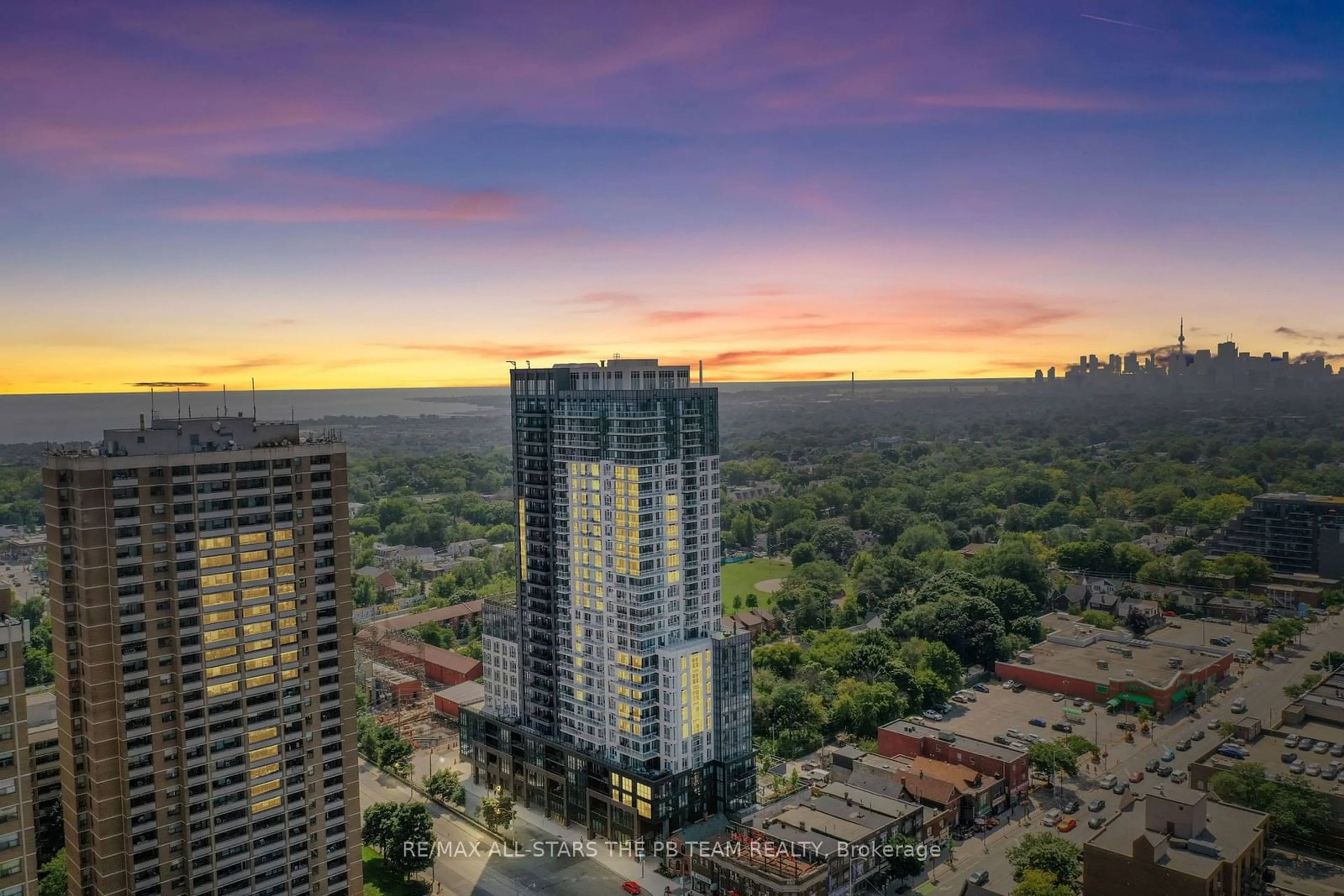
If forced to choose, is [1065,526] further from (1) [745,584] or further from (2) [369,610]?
(2) [369,610]

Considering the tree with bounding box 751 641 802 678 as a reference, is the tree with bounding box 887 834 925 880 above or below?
below

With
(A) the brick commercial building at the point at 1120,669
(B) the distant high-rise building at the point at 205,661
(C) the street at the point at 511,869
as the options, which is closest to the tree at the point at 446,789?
(C) the street at the point at 511,869

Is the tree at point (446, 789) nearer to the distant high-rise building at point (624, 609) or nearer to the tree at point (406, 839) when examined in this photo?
the distant high-rise building at point (624, 609)

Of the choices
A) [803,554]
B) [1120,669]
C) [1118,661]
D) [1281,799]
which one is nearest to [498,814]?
[1281,799]

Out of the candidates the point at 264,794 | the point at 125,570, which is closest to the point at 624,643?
the point at 264,794

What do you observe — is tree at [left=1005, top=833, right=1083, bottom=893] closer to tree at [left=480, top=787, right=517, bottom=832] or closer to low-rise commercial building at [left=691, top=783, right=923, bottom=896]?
low-rise commercial building at [left=691, top=783, right=923, bottom=896]

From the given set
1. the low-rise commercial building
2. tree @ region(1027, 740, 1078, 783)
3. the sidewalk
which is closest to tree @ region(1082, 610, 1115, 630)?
tree @ region(1027, 740, 1078, 783)
